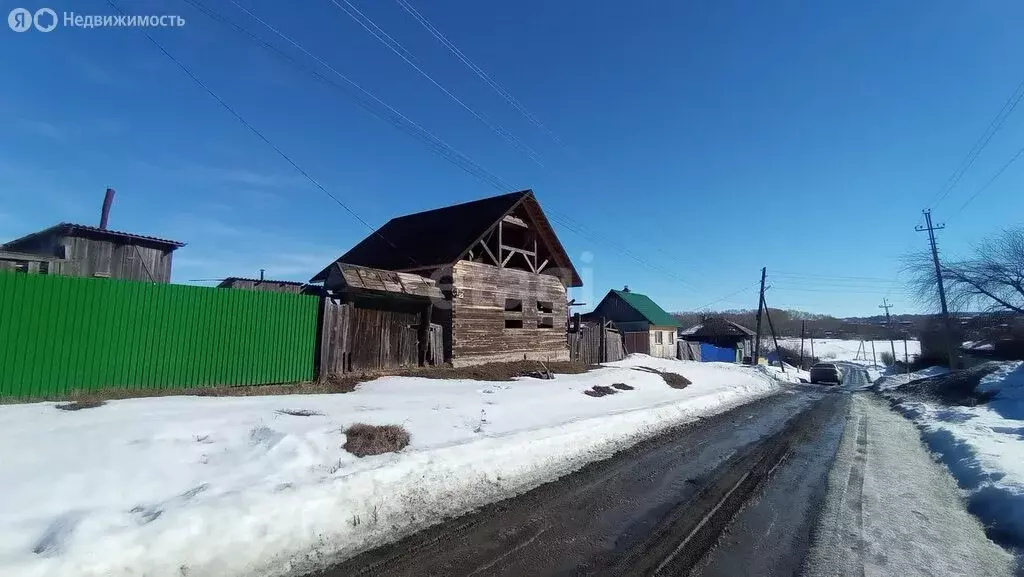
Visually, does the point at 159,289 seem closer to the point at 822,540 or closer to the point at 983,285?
the point at 822,540

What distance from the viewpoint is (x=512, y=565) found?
4.18 meters

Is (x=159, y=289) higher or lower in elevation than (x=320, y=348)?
higher

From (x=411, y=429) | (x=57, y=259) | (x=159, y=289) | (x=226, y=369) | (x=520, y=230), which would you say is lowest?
(x=411, y=429)

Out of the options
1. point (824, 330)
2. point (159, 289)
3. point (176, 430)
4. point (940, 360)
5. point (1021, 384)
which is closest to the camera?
point (176, 430)

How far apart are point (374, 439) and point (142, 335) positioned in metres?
5.31

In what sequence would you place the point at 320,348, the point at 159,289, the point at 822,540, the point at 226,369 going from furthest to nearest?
1. the point at 320,348
2. the point at 226,369
3. the point at 159,289
4. the point at 822,540

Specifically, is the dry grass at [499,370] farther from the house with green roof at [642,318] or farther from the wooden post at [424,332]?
the house with green roof at [642,318]

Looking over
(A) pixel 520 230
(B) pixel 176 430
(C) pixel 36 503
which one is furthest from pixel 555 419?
(A) pixel 520 230

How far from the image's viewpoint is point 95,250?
17781 mm

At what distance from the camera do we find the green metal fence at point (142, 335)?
25.0 feet

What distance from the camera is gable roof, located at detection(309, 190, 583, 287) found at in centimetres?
1706

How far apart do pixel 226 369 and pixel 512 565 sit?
8.27 metres

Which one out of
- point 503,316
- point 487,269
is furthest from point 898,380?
point 487,269

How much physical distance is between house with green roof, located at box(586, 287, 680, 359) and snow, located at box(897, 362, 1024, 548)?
21105 millimetres
